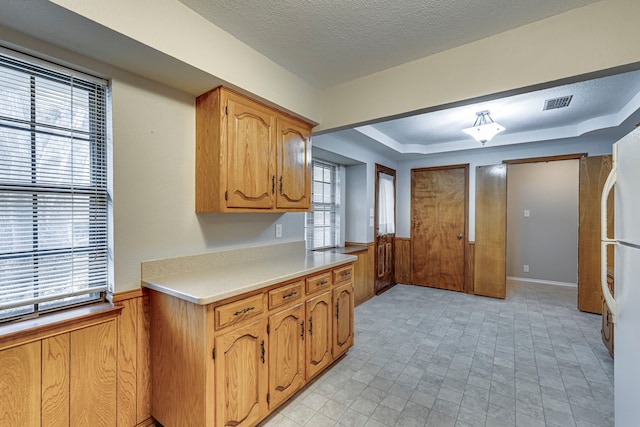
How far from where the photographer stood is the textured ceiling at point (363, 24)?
149cm

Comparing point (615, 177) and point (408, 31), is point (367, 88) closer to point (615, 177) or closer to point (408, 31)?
point (408, 31)

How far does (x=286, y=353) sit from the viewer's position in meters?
1.83

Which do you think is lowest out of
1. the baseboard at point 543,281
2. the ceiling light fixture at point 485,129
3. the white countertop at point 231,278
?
the baseboard at point 543,281

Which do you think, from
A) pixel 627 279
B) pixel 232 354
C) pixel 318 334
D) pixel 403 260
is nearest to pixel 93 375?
pixel 232 354

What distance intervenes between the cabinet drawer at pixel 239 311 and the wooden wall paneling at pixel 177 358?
9 centimetres

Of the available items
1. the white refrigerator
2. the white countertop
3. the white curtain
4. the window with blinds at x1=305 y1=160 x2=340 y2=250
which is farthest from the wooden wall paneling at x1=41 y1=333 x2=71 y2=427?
the white curtain

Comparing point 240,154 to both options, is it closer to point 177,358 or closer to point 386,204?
point 177,358

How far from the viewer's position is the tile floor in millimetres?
1787

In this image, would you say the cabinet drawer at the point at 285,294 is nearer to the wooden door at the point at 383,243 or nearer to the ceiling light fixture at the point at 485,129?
the ceiling light fixture at the point at 485,129

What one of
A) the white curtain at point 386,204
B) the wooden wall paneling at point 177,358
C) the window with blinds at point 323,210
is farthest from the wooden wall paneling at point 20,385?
the white curtain at point 386,204

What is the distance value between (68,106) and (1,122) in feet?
0.91

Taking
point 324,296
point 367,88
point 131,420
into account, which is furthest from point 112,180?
point 367,88

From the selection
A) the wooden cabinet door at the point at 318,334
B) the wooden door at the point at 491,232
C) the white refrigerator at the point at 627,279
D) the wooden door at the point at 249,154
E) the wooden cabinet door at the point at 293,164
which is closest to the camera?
the white refrigerator at the point at 627,279

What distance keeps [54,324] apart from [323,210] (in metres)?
2.98
